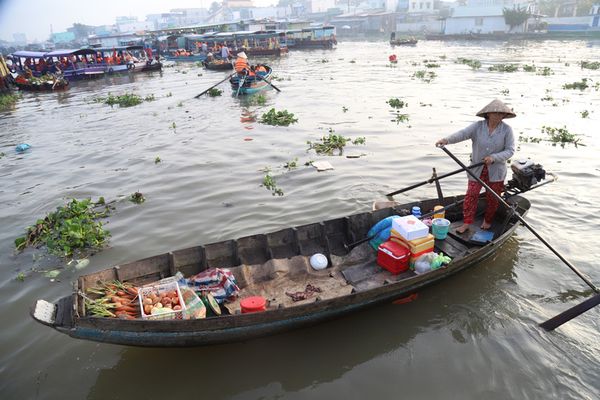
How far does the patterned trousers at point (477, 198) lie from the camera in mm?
6762

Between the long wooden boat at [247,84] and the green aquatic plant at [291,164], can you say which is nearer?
the green aquatic plant at [291,164]

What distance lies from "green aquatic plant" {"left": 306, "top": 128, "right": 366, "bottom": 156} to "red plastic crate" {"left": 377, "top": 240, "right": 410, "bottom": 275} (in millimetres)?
6626

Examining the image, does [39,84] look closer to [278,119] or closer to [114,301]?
[278,119]

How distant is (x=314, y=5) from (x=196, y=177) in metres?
167

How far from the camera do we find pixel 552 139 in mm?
12633

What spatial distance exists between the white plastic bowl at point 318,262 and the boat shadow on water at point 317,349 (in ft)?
3.22

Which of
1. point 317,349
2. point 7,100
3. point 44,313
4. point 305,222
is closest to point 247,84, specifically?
point 305,222

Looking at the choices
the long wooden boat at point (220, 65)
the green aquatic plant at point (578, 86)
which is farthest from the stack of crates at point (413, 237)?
the long wooden boat at point (220, 65)

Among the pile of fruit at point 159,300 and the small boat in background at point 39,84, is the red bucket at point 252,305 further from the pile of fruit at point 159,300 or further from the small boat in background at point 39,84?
the small boat in background at point 39,84

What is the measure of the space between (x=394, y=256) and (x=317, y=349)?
1.87m

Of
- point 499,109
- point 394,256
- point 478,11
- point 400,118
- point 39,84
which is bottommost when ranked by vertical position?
point 400,118

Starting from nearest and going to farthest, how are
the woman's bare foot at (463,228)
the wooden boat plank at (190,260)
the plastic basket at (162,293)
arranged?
the plastic basket at (162,293), the wooden boat plank at (190,260), the woman's bare foot at (463,228)

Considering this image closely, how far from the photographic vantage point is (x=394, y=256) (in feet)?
19.6

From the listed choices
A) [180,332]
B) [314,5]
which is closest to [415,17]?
[314,5]
